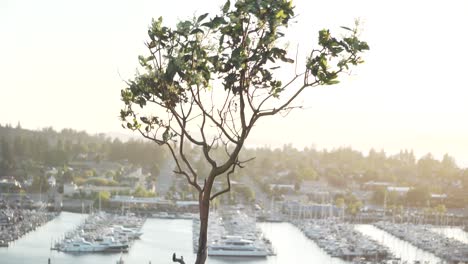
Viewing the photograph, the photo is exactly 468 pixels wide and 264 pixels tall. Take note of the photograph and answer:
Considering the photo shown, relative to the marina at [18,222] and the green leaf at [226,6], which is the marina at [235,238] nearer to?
the marina at [18,222]

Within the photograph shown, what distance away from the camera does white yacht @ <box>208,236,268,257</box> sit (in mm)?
13133

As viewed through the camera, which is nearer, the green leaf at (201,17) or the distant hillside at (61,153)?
the green leaf at (201,17)

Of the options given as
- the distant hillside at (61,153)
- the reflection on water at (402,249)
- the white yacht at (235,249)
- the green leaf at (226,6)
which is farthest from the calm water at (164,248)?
the green leaf at (226,6)

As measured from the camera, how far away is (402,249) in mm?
14500

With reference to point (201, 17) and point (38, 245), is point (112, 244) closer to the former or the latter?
point (38, 245)

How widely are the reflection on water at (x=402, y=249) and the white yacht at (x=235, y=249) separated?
2.18 metres

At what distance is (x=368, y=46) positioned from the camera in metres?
1.49

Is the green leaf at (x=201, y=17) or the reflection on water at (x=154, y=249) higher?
the green leaf at (x=201, y=17)

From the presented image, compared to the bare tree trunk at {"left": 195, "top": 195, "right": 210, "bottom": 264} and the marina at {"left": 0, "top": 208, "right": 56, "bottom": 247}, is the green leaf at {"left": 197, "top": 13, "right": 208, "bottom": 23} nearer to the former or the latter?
the bare tree trunk at {"left": 195, "top": 195, "right": 210, "bottom": 264}

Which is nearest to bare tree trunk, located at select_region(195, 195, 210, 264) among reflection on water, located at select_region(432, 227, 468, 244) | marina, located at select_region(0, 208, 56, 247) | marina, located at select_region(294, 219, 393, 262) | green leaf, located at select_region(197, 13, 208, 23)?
green leaf, located at select_region(197, 13, 208, 23)

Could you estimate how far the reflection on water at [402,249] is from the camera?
13.5 meters

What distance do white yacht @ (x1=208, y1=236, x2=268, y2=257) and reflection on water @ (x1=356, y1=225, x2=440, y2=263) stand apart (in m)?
2.18

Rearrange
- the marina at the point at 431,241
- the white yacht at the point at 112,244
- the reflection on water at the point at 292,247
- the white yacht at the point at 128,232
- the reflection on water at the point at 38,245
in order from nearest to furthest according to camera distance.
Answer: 1. the reflection on water at the point at 38,245
2. the reflection on water at the point at 292,247
3. the white yacht at the point at 112,244
4. the marina at the point at 431,241
5. the white yacht at the point at 128,232

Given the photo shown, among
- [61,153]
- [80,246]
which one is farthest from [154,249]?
[61,153]
